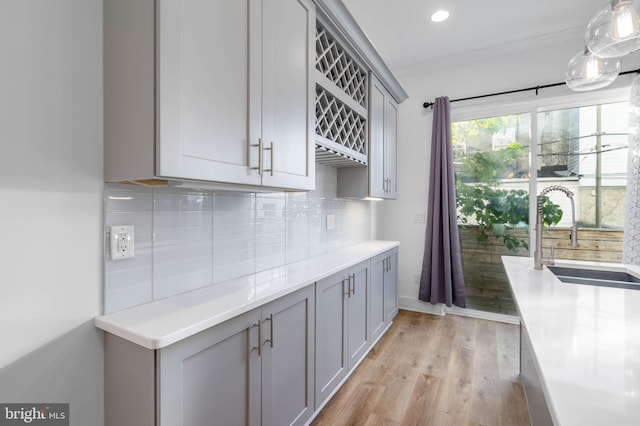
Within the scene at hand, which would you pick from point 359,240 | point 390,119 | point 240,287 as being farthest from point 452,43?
point 240,287

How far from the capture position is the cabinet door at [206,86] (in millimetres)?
993

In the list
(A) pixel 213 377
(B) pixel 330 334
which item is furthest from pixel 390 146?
(A) pixel 213 377

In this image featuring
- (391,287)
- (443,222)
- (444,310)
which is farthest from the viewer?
(444,310)

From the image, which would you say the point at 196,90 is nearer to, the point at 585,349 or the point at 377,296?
the point at 585,349

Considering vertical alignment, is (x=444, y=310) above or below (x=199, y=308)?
below

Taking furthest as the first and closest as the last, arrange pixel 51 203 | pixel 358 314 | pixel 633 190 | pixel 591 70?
1. pixel 633 190
2. pixel 358 314
3. pixel 591 70
4. pixel 51 203

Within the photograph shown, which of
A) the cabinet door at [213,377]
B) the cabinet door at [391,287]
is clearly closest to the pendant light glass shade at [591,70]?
the cabinet door at [391,287]

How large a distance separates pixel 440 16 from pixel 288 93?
192cm

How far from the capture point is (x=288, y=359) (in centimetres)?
148

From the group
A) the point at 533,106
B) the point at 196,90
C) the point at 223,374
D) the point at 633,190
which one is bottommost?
the point at 223,374

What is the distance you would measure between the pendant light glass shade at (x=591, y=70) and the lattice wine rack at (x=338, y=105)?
126 cm

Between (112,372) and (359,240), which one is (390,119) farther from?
(112,372)

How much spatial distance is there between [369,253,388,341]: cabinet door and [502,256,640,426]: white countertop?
3.95 feet

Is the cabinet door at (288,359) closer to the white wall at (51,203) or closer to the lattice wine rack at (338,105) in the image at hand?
the white wall at (51,203)
